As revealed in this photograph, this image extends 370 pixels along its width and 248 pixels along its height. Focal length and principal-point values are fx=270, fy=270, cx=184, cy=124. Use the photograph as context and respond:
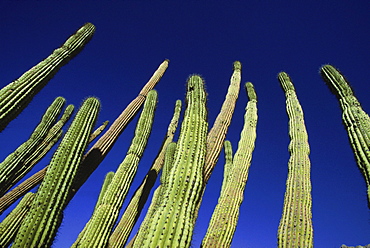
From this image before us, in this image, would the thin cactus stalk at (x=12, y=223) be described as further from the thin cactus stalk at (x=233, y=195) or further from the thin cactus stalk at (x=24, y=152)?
the thin cactus stalk at (x=233, y=195)

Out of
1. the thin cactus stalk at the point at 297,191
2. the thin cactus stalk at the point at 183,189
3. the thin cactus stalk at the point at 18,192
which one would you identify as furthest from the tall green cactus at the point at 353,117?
the thin cactus stalk at the point at 18,192

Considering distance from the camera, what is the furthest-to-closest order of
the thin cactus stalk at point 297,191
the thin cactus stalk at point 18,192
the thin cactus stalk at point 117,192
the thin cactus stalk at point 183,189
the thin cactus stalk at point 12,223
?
the thin cactus stalk at point 18,192, the thin cactus stalk at point 12,223, the thin cactus stalk at point 117,192, the thin cactus stalk at point 297,191, the thin cactus stalk at point 183,189

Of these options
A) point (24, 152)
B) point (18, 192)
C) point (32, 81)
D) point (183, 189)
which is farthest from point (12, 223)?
point (183, 189)

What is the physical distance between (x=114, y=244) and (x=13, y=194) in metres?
3.23

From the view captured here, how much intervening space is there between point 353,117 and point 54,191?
5.13 metres

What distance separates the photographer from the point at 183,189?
10.9 ft

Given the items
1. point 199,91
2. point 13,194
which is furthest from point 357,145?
point 13,194

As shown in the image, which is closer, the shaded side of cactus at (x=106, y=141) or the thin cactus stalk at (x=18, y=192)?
the shaded side of cactus at (x=106, y=141)

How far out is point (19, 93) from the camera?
4.26m

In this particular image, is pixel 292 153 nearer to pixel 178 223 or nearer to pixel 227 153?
pixel 227 153

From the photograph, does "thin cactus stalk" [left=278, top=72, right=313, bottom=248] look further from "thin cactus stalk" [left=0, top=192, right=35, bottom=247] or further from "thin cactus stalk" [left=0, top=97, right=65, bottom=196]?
"thin cactus stalk" [left=0, top=97, right=65, bottom=196]

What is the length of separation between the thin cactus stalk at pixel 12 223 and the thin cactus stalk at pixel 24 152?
0.58 metres

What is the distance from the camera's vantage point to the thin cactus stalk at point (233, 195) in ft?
17.8

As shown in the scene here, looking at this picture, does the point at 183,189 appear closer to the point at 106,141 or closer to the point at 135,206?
the point at 106,141
